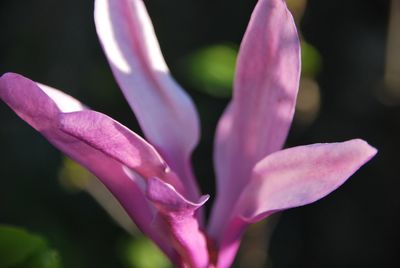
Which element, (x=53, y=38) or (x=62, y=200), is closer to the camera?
(x=62, y=200)

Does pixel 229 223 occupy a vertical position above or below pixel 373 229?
above

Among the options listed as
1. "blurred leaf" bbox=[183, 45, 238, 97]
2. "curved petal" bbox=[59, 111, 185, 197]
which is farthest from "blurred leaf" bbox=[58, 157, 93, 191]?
"curved petal" bbox=[59, 111, 185, 197]

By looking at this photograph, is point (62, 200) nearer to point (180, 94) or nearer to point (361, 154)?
point (180, 94)

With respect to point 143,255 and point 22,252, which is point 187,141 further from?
point 143,255

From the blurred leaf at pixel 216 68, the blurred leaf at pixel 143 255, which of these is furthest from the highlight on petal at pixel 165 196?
the blurred leaf at pixel 143 255

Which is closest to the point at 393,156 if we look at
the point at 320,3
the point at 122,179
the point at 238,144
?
the point at 320,3

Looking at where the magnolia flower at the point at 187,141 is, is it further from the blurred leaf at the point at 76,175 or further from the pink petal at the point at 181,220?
the blurred leaf at the point at 76,175

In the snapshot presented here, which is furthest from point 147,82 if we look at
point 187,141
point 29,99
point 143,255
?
point 143,255

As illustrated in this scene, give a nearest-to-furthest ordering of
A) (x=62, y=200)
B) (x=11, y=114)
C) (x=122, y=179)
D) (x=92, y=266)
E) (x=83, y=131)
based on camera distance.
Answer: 1. (x=83, y=131)
2. (x=122, y=179)
3. (x=92, y=266)
4. (x=62, y=200)
5. (x=11, y=114)

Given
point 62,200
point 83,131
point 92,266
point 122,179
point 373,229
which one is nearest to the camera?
point 83,131
